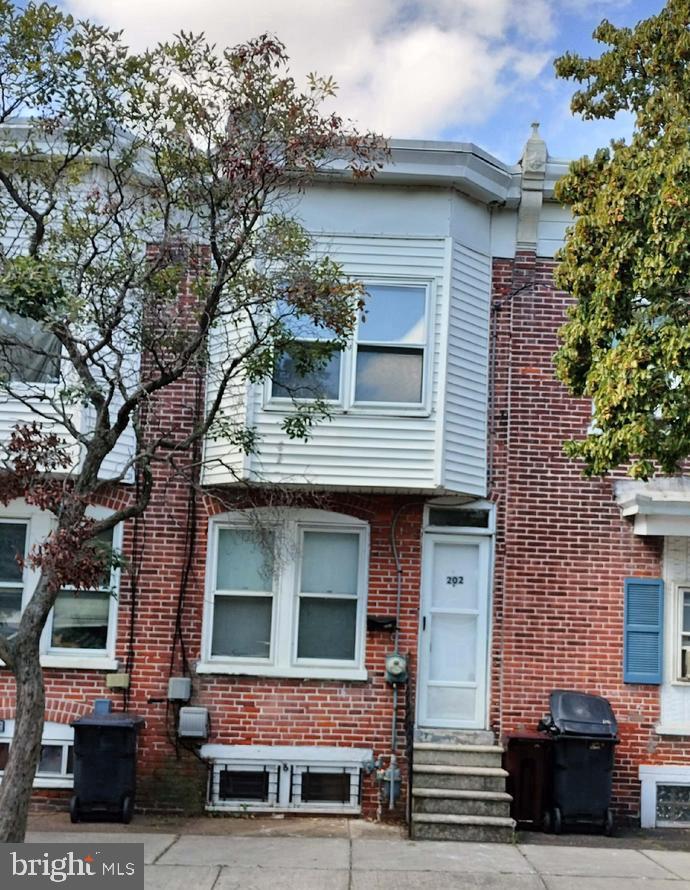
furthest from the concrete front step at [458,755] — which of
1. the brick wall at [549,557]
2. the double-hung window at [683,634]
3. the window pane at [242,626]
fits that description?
the double-hung window at [683,634]

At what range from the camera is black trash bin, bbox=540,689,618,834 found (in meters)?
9.54

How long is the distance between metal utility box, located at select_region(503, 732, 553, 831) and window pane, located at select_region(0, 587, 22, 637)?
517 cm

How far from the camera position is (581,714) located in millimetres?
9945

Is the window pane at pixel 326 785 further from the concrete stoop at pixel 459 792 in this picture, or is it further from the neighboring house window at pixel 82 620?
the neighboring house window at pixel 82 620

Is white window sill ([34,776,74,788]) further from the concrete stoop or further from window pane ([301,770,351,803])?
the concrete stoop

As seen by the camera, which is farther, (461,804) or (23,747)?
(461,804)

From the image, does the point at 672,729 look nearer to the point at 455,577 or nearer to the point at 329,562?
the point at 455,577

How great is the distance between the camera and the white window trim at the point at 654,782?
10.3 metres

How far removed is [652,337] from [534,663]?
4.32m

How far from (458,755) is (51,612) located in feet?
14.4

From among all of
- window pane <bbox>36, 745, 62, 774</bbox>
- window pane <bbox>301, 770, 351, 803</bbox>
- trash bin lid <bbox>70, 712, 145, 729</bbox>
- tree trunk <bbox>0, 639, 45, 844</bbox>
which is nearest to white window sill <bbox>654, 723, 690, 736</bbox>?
window pane <bbox>301, 770, 351, 803</bbox>

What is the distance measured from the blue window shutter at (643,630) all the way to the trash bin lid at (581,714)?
535mm

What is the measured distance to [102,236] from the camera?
336 inches

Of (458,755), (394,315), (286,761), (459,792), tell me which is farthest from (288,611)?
(394,315)
